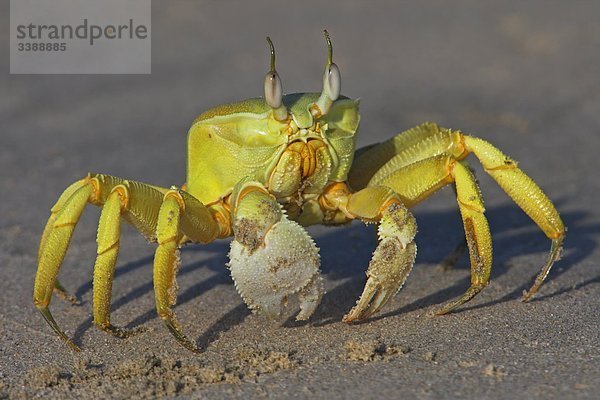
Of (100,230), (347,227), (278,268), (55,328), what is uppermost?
(100,230)

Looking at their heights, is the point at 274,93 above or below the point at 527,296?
above

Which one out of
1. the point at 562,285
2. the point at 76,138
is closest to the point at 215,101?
the point at 76,138

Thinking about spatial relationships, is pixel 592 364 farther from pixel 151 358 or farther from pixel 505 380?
pixel 151 358

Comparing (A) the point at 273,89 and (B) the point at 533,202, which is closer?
(A) the point at 273,89

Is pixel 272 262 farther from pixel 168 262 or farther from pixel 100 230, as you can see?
pixel 100 230

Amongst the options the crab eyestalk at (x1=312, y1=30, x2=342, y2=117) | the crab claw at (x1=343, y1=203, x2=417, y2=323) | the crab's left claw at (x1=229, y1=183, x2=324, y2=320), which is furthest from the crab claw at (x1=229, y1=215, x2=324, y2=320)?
the crab eyestalk at (x1=312, y1=30, x2=342, y2=117)

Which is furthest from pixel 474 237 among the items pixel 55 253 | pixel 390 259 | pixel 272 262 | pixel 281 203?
pixel 55 253

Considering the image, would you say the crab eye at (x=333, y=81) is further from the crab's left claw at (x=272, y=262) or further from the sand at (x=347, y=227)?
the sand at (x=347, y=227)
